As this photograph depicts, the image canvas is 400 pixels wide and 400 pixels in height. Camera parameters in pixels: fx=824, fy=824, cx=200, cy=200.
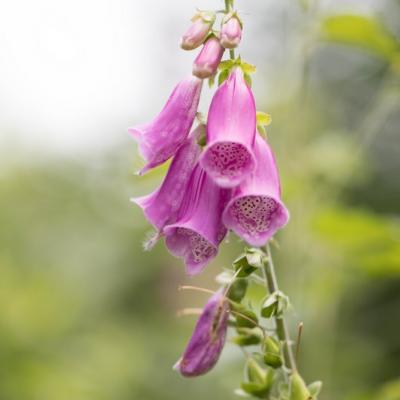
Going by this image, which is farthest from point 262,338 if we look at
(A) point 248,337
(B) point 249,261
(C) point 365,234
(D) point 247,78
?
(C) point 365,234

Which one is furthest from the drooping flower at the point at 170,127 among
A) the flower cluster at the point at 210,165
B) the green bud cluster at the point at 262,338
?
the green bud cluster at the point at 262,338

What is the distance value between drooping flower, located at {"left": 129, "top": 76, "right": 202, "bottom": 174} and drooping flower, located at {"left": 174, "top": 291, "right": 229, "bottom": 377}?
31 cm

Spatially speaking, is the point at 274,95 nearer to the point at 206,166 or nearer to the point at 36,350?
A: the point at 36,350

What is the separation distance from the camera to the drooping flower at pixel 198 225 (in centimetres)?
146

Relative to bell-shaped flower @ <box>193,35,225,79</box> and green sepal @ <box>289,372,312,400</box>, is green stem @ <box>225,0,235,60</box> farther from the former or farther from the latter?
green sepal @ <box>289,372,312,400</box>

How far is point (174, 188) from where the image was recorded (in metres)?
1.56

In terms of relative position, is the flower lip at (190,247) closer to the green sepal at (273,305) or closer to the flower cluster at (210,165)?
the flower cluster at (210,165)

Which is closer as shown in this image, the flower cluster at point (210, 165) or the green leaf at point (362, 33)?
the flower cluster at point (210, 165)

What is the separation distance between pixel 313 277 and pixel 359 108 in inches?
188

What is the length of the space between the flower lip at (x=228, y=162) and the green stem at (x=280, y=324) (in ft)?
0.59

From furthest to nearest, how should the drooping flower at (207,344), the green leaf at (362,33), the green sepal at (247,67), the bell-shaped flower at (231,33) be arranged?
the green leaf at (362,33) < the drooping flower at (207,344) < the green sepal at (247,67) < the bell-shaped flower at (231,33)

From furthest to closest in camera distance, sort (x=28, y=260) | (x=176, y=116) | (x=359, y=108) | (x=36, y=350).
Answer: (x=359, y=108) < (x=28, y=260) < (x=36, y=350) < (x=176, y=116)

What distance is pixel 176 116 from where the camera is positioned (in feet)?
5.00

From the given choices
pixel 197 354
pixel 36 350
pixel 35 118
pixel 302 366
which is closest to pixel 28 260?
pixel 36 350
